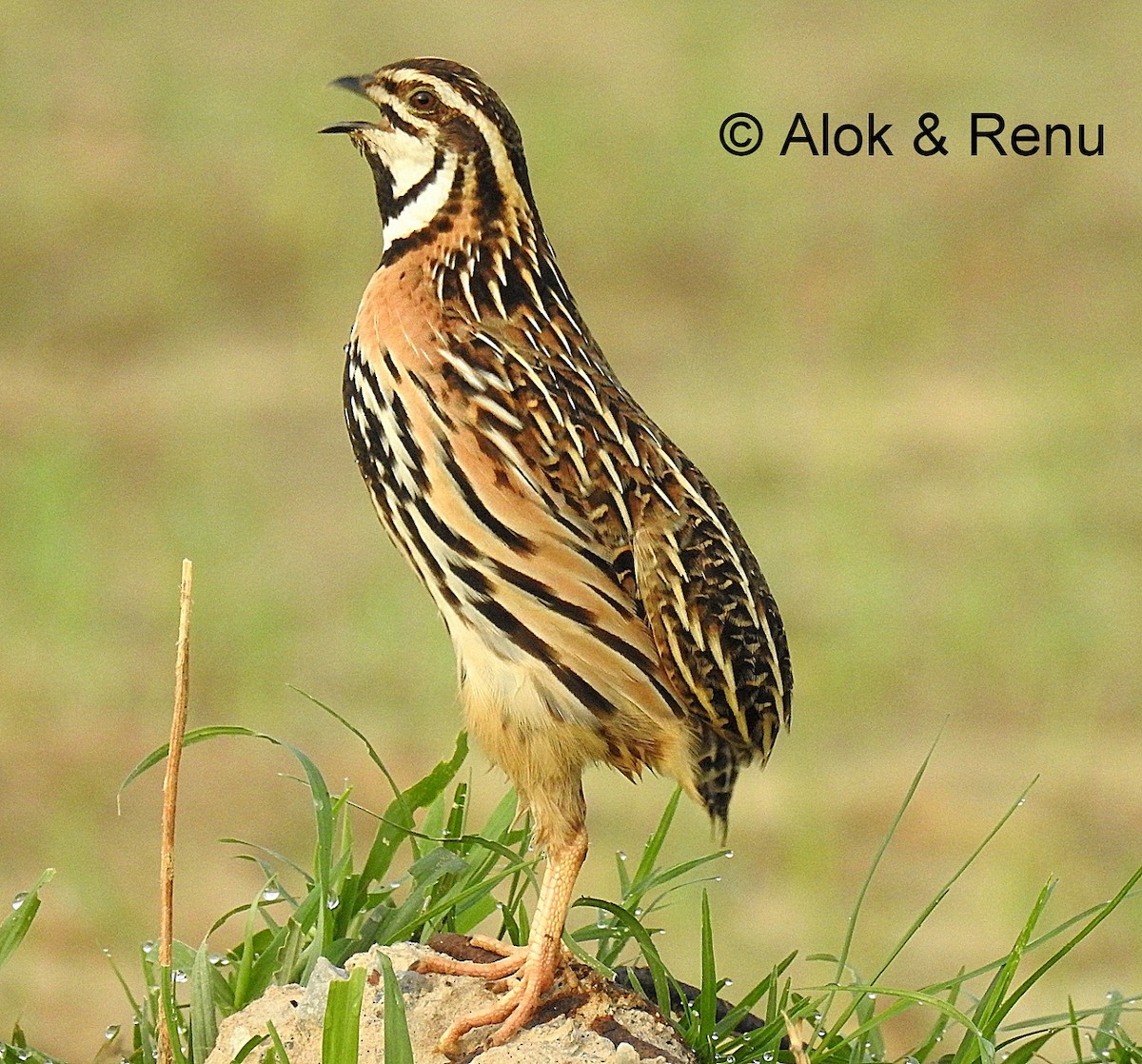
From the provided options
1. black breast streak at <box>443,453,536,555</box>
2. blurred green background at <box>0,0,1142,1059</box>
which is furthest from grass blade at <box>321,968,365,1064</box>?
blurred green background at <box>0,0,1142,1059</box>

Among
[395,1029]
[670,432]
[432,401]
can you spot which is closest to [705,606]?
[432,401]

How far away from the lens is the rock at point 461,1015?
3.91 meters

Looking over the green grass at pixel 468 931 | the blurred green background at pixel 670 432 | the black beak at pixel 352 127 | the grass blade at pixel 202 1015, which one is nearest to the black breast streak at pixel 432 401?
the black beak at pixel 352 127

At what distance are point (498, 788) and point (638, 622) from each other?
4.86 m

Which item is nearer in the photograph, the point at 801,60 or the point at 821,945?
the point at 821,945

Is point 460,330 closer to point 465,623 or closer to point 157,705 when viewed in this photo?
point 465,623

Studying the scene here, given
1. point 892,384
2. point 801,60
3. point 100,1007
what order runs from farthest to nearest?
point 801,60, point 892,384, point 100,1007

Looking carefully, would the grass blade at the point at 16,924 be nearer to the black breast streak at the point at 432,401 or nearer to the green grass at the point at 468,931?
the green grass at the point at 468,931

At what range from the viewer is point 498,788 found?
8695 millimetres

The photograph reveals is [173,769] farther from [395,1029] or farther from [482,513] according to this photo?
[482,513]

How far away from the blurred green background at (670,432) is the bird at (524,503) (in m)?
2.96

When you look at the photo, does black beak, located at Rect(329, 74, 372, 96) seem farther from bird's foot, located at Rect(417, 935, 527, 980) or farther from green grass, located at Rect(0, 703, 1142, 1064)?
bird's foot, located at Rect(417, 935, 527, 980)

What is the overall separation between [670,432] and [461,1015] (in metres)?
6.79

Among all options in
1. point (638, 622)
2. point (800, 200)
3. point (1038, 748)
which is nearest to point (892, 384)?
point (800, 200)
